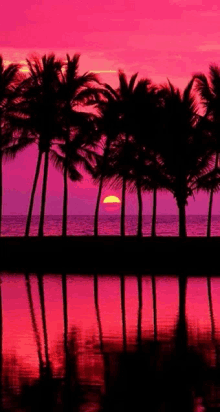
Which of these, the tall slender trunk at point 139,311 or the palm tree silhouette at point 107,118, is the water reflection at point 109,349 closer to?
the tall slender trunk at point 139,311

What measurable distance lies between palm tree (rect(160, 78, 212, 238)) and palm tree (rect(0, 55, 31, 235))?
5.91m

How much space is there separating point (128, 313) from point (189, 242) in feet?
62.0

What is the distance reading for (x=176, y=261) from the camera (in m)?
29.7

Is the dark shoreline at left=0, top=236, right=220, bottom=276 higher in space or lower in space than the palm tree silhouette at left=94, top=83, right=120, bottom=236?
lower

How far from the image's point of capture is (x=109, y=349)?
38.7ft

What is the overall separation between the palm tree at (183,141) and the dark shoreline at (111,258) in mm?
3995

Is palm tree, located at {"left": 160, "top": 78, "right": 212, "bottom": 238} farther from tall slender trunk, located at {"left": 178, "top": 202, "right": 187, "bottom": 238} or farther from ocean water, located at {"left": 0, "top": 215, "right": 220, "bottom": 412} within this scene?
ocean water, located at {"left": 0, "top": 215, "right": 220, "bottom": 412}

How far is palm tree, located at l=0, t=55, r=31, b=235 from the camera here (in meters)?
36.1

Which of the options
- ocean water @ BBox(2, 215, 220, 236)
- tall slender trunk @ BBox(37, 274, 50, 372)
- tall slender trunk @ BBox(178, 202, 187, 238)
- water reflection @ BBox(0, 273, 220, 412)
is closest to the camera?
water reflection @ BBox(0, 273, 220, 412)

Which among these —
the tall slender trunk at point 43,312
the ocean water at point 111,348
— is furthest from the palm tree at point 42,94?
the ocean water at point 111,348

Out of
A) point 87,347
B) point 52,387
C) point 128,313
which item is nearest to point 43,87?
point 128,313

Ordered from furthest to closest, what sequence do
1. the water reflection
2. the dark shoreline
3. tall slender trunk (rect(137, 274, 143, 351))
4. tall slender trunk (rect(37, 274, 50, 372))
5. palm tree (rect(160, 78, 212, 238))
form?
1. palm tree (rect(160, 78, 212, 238))
2. the dark shoreline
3. tall slender trunk (rect(137, 274, 143, 351))
4. tall slender trunk (rect(37, 274, 50, 372))
5. the water reflection

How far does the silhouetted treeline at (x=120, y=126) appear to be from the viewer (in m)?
36.1

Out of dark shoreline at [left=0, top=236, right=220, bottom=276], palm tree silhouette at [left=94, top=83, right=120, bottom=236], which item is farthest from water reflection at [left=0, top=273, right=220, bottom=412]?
palm tree silhouette at [left=94, top=83, right=120, bottom=236]
